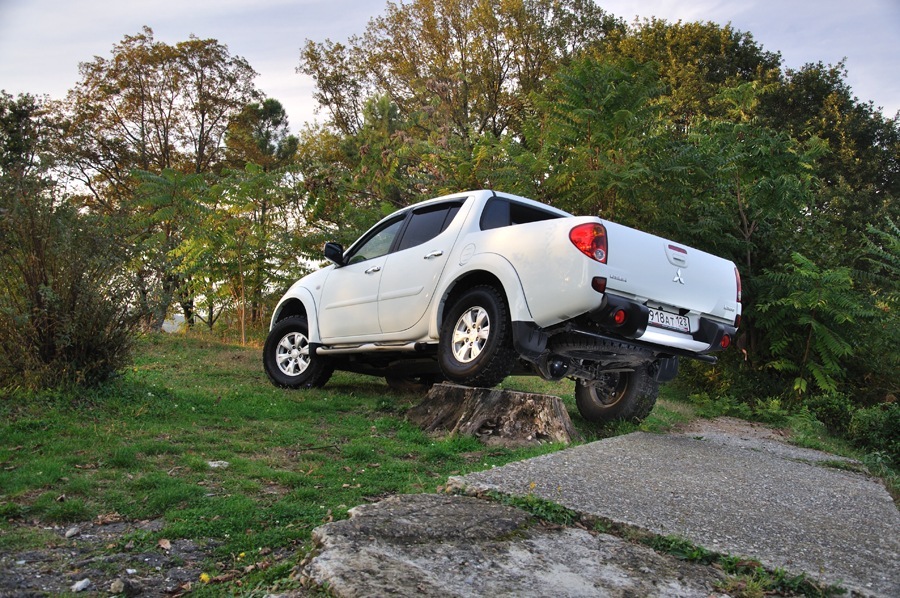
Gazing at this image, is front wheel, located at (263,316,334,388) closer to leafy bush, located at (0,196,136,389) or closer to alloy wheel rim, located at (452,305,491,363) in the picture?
leafy bush, located at (0,196,136,389)

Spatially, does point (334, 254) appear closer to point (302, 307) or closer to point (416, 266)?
point (302, 307)

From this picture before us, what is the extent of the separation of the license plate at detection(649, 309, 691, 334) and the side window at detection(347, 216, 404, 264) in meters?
3.14

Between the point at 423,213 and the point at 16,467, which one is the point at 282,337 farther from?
the point at 16,467

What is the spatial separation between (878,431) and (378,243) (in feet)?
21.7

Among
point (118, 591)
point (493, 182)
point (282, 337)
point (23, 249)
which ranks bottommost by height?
point (118, 591)

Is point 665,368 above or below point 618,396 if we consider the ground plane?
above

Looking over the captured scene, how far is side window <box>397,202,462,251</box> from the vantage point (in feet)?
23.4

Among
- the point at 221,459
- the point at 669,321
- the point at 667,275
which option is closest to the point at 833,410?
the point at 669,321

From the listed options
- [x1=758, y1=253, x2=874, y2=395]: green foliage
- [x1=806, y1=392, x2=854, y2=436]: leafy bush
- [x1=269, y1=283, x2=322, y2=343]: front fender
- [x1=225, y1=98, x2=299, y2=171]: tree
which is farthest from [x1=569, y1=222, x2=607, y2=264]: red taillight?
[x1=225, y1=98, x2=299, y2=171]: tree

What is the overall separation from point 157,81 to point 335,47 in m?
9.01

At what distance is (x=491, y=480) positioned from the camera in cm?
416

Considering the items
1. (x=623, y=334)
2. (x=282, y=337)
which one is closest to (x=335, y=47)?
(x=282, y=337)

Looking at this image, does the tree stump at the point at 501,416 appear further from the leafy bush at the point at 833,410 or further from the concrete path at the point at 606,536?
the leafy bush at the point at 833,410

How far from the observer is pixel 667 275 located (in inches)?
225
